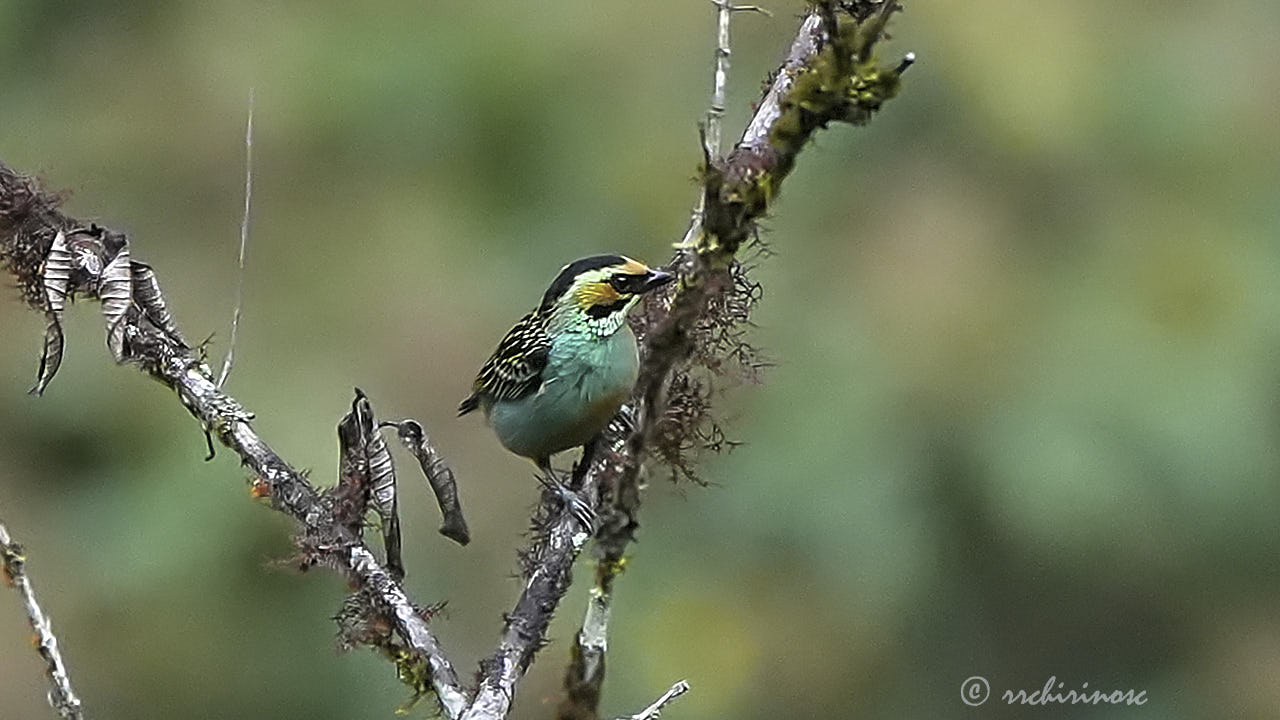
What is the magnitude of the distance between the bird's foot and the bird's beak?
626mm

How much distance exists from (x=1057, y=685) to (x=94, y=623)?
5010 mm

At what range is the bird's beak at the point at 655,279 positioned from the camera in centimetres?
411

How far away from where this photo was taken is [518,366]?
4715mm

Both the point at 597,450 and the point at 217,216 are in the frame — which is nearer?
the point at 597,450

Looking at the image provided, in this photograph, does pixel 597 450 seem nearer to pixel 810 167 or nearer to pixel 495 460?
pixel 495 460

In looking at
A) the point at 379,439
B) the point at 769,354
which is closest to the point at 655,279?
the point at 379,439

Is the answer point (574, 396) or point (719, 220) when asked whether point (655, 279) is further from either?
point (719, 220)

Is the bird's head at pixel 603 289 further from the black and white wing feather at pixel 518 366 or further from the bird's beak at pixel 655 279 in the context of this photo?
the black and white wing feather at pixel 518 366

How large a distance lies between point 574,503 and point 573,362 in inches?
40.5

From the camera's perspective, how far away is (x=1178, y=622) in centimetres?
863

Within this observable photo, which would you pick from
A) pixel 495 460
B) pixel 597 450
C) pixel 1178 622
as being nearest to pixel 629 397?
pixel 597 450

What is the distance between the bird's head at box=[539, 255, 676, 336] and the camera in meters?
Result: 4.30

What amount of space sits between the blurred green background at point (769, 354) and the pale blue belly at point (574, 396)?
9.03 ft

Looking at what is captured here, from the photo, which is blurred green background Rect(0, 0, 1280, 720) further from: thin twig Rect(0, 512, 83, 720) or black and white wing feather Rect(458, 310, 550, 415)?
thin twig Rect(0, 512, 83, 720)
